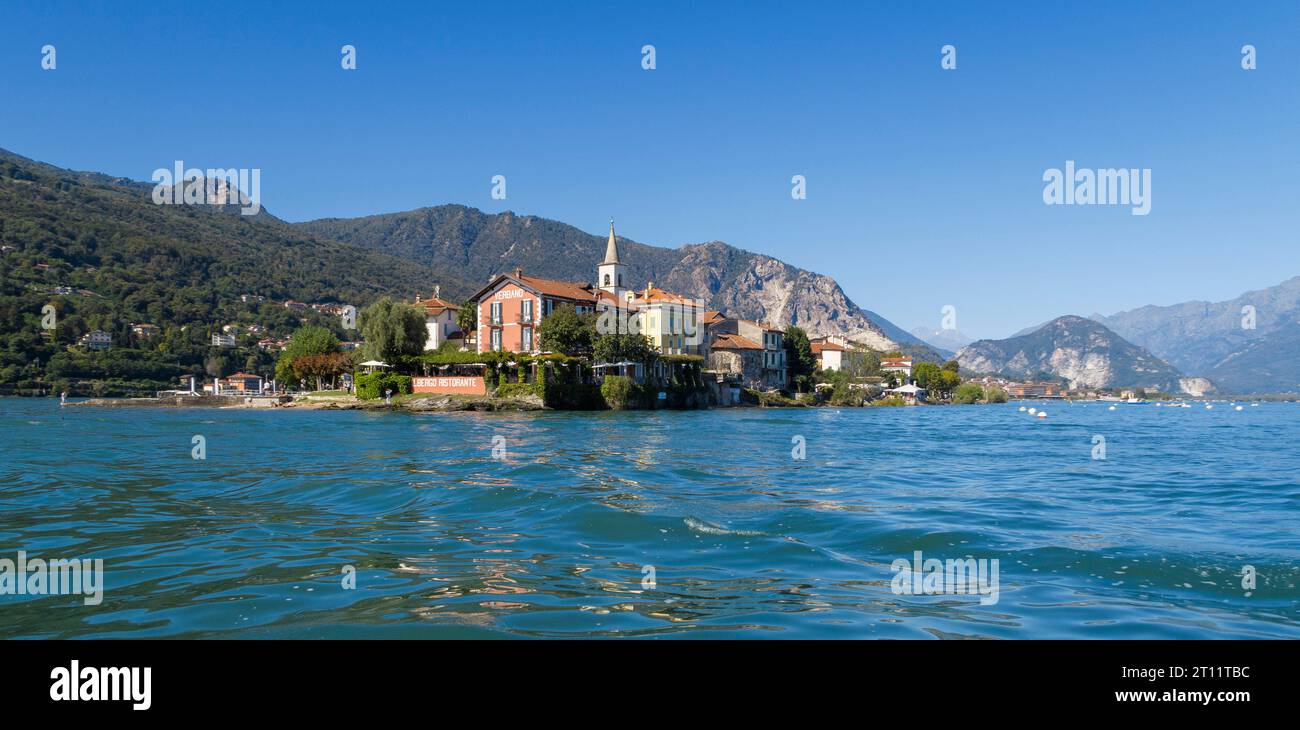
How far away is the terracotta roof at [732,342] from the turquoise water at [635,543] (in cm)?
5541

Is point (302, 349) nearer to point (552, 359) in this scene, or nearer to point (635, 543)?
point (552, 359)

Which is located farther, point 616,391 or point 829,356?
point 829,356

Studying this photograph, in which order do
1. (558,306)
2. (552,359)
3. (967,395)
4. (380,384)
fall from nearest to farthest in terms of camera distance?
(552,359)
(380,384)
(558,306)
(967,395)

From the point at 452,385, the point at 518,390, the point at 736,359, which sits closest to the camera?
the point at 518,390

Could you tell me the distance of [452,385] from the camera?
56.9 m

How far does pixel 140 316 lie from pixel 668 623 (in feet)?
410

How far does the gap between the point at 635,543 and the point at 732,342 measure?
69.1 m

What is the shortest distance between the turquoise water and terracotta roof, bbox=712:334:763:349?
5541 cm

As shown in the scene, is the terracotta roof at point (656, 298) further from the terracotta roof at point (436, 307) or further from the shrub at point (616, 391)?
the terracotta roof at point (436, 307)

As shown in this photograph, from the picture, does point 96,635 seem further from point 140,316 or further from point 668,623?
point 140,316

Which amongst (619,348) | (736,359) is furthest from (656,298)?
(619,348)

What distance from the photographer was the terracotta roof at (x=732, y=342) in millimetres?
A: 76875

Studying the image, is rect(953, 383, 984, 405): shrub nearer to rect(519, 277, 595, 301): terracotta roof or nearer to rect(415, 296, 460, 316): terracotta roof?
rect(519, 277, 595, 301): terracotta roof

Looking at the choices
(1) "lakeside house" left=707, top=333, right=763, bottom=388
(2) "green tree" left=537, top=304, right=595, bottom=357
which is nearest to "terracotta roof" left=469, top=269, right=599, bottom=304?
(2) "green tree" left=537, top=304, right=595, bottom=357
